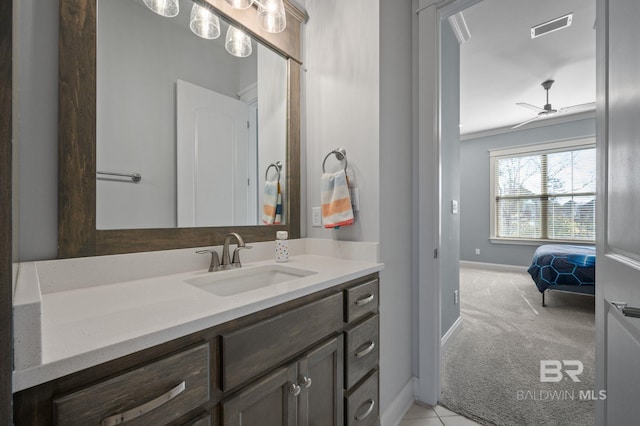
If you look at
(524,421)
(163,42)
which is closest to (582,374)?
(524,421)

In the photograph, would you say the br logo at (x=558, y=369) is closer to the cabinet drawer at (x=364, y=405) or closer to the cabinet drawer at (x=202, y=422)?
the cabinet drawer at (x=364, y=405)

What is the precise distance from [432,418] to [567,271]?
2637mm

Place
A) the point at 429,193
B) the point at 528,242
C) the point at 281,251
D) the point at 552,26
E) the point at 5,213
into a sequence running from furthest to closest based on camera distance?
the point at 528,242
the point at 552,26
the point at 429,193
the point at 281,251
the point at 5,213

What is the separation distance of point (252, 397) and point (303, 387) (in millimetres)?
203

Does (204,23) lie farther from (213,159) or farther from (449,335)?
(449,335)

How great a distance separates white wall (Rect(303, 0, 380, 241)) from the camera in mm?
1429

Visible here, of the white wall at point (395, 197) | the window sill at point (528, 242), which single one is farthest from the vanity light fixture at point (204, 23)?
the window sill at point (528, 242)

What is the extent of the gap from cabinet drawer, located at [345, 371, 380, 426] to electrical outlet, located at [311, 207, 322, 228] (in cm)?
83

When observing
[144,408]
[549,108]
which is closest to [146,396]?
[144,408]

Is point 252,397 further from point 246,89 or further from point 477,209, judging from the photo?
point 477,209

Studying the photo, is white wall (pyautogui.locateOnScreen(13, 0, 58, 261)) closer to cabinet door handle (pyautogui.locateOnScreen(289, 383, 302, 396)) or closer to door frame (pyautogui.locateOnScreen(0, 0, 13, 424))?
door frame (pyautogui.locateOnScreen(0, 0, 13, 424))

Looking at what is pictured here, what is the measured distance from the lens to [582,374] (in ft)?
6.19

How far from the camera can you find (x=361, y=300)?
1191 mm

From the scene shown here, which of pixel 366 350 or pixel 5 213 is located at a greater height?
pixel 5 213
